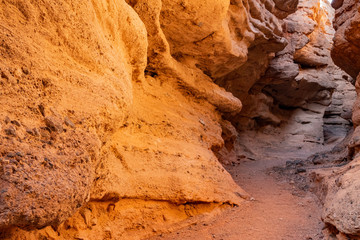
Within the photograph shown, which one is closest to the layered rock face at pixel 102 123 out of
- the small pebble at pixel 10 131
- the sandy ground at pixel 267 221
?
the small pebble at pixel 10 131

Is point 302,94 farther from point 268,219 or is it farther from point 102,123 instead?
point 102,123

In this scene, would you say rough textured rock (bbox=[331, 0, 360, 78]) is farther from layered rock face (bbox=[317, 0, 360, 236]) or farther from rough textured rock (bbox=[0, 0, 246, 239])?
rough textured rock (bbox=[0, 0, 246, 239])

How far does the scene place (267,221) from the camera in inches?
143

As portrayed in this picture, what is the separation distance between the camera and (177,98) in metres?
5.45

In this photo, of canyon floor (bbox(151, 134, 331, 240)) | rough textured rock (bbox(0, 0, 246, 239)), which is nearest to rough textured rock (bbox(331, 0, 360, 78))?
canyon floor (bbox(151, 134, 331, 240))

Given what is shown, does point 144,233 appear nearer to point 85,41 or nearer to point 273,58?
point 85,41

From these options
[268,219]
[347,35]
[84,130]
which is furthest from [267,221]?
[347,35]

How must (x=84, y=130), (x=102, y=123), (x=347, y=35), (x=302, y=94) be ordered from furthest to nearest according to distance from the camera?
(x=302, y=94) → (x=347, y=35) → (x=102, y=123) → (x=84, y=130)

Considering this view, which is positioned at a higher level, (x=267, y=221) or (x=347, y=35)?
(x=347, y=35)

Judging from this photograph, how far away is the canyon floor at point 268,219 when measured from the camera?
3.18 metres

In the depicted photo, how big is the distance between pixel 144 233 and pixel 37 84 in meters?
1.97

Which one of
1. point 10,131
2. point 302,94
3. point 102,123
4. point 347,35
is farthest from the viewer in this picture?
point 302,94

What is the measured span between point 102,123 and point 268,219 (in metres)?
2.59

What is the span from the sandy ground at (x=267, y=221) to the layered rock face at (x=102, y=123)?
261 millimetres
